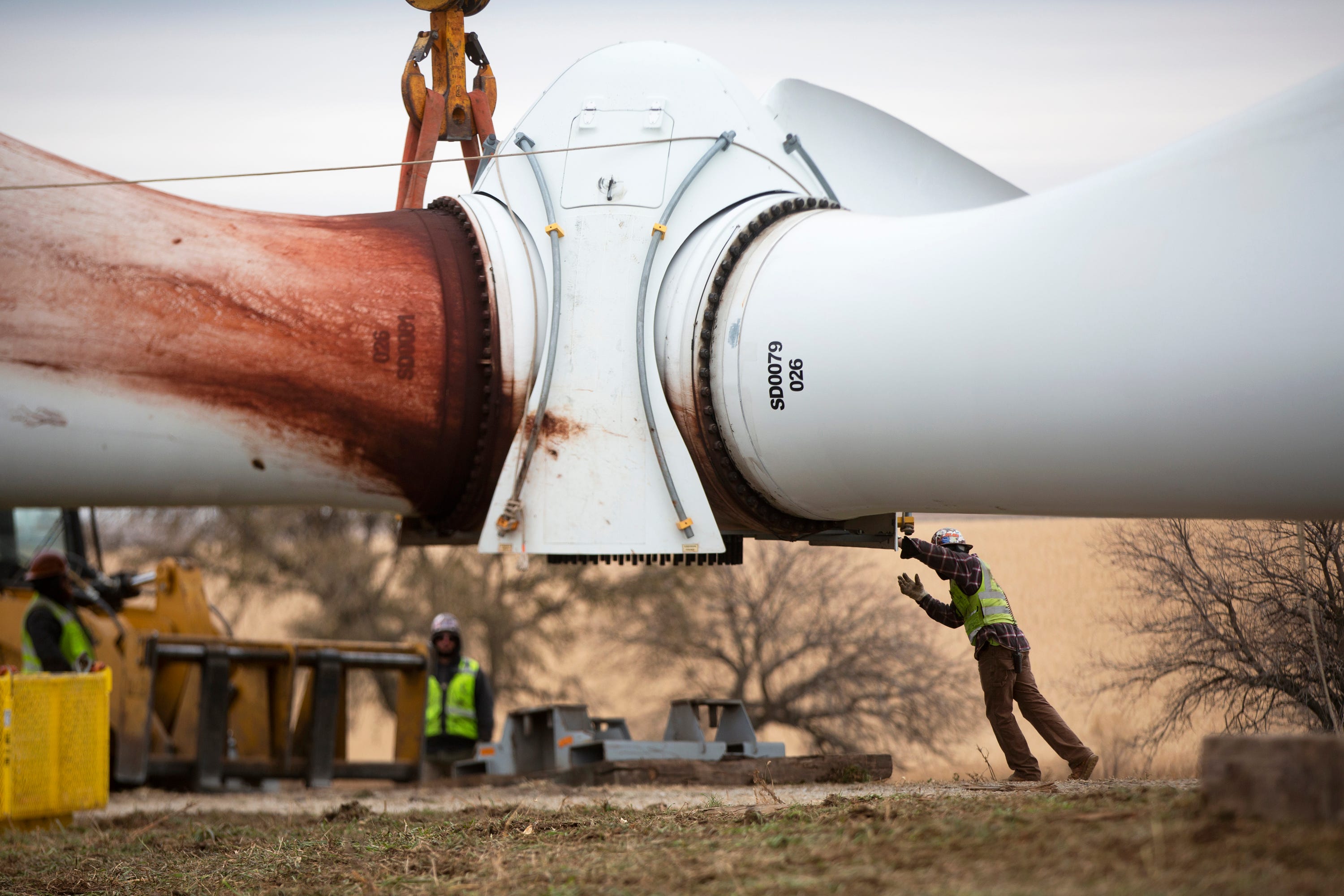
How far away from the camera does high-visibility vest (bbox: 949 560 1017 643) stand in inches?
233

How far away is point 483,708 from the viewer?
399 inches

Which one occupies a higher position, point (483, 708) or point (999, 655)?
point (999, 655)

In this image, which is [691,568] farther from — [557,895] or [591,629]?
[557,895]

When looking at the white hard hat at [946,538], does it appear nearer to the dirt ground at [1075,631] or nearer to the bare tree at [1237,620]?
the dirt ground at [1075,631]

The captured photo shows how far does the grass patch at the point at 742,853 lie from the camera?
9.53 feet

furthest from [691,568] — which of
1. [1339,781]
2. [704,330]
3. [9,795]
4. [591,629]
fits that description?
[1339,781]

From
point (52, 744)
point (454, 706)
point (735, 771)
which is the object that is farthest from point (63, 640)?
point (735, 771)

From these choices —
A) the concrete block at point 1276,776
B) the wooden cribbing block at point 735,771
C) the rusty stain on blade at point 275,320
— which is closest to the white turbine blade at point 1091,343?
the rusty stain on blade at point 275,320

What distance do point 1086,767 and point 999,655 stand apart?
0.61 metres

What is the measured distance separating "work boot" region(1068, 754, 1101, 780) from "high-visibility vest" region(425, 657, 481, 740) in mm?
5429

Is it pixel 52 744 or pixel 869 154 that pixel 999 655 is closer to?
pixel 869 154

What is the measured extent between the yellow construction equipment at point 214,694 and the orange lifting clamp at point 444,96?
450 centimetres

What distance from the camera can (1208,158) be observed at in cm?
423

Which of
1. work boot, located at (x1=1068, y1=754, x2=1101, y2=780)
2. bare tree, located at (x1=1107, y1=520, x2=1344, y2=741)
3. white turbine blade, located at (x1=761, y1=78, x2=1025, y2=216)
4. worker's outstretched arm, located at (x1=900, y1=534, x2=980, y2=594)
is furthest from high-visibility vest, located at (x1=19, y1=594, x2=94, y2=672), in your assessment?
bare tree, located at (x1=1107, y1=520, x2=1344, y2=741)
